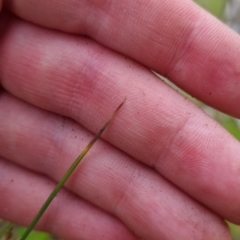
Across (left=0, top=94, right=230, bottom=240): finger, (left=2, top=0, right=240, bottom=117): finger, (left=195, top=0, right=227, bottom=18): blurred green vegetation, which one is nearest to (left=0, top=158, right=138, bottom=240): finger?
(left=0, top=94, right=230, bottom=240): finger

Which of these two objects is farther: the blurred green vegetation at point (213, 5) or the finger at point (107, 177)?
the blurred green vegetation at point (213, 5)

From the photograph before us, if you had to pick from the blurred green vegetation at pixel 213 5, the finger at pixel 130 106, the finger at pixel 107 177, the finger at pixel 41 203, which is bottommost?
the finger at pixel 41 203

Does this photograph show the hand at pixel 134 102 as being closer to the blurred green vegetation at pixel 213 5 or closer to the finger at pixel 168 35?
the finger at pixel 168 35

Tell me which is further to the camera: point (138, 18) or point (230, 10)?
point (230, 10)

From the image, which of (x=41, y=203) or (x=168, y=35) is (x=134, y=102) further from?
(x=41, y=203)

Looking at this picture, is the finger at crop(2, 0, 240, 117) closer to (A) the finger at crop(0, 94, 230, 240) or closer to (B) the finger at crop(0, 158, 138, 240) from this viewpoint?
(A) the finger at crop(0, 94, 230, 240)

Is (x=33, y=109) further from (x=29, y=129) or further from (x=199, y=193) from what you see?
(x=199, y=193)

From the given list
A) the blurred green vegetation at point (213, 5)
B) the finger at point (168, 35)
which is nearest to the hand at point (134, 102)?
the finger at point (168, 35)

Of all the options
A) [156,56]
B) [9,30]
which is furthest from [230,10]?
[9,30]
